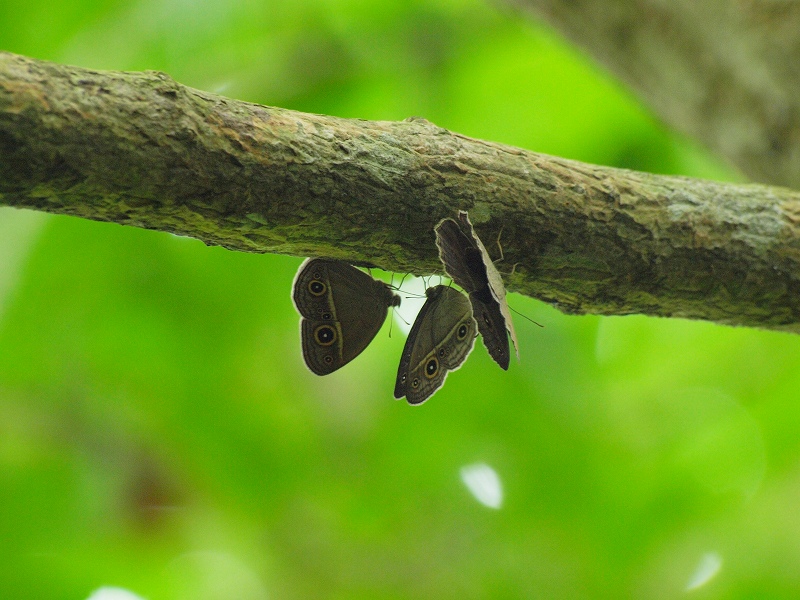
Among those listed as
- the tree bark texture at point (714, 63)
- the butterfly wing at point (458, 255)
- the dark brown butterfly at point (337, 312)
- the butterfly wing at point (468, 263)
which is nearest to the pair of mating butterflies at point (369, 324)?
the dark brown butterfly at point (337, 312)

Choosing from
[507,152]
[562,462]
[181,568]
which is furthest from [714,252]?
[181,568]

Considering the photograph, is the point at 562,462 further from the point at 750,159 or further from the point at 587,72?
the point at 587,72

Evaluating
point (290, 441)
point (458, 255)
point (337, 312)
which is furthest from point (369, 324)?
point (290, 441)

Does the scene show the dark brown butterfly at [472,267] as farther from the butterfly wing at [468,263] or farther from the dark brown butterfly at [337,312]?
the dark brown butterfly at [337,312]

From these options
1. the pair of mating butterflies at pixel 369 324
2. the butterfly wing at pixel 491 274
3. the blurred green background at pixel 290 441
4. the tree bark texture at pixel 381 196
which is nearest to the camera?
the tree bark texture at pixel 381 196

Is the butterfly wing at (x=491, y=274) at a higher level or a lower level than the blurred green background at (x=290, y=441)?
lower

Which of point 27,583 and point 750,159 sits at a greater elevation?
point 750,159

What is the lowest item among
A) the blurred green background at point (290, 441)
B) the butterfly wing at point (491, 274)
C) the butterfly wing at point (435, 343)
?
the butterfly wing at point (491, 274)
